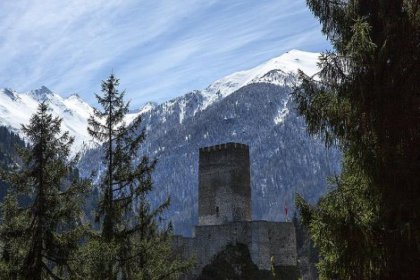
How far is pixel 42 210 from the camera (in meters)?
17.6

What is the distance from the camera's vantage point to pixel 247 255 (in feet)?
A: 140

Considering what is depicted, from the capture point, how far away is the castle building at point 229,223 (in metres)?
43.0

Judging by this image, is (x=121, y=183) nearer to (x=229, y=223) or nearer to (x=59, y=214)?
(x=59, y=214)

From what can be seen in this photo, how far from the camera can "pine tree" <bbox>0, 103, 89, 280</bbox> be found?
56.6 ft

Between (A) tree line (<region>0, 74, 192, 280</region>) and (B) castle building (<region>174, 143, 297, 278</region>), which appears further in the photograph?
(B) castle building (<region>174, 143, 297, 278</region>)

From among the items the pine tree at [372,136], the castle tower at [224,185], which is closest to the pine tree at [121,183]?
the pine tree at [372,136]

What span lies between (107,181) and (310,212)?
9478mm

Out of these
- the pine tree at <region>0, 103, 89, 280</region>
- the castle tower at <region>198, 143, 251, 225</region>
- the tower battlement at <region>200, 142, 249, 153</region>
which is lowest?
the pine tree at <region>0, 103, 89, 280</region>

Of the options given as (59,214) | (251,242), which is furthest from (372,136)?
(251,242)

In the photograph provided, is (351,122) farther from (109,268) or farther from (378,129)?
(109,268)

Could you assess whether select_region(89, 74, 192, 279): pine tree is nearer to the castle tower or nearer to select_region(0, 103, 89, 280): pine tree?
select_region(0, 103, 89, 280): pine tree

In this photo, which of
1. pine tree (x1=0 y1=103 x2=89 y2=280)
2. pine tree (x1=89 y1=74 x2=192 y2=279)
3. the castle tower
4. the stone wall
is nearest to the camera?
pine tree (x1=0 y1=103 x2=89 y2=280)

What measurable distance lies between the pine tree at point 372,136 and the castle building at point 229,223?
30.3 metres

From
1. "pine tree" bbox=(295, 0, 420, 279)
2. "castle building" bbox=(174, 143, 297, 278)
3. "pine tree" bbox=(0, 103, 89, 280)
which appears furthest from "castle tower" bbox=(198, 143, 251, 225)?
"pine tree" bbox=(295, 0, 420, 279)
